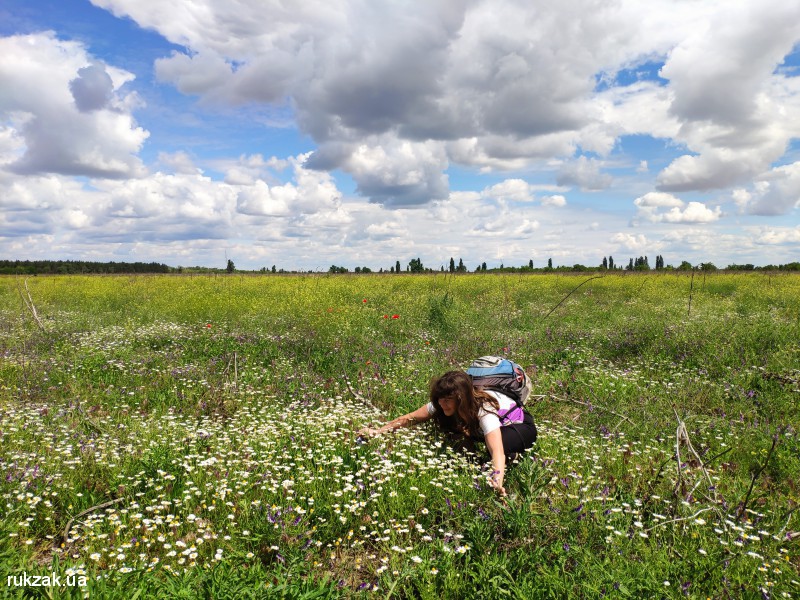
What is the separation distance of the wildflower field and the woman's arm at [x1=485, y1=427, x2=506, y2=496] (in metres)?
0.15

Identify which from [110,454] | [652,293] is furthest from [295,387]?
[652,293]

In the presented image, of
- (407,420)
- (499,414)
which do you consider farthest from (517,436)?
(407,420)

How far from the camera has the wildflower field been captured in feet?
9.61

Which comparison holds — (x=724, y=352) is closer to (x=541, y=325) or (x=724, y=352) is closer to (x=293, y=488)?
(x=541, y=325)

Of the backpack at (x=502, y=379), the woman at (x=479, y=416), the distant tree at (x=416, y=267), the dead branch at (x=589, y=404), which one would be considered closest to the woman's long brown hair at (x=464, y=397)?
the woman at (x=479, y=416)

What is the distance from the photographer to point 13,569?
8.86ft

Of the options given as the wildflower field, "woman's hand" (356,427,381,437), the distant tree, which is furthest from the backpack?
the distant tree

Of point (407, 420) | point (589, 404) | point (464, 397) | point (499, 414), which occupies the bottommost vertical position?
point (589, 404)

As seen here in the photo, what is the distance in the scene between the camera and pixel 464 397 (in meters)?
4.59

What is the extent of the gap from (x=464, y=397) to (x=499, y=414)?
1.72 ft

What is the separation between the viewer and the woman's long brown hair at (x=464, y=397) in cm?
459

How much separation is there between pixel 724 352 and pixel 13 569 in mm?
9841

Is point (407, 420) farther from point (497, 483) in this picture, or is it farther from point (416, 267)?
point (416, 267)

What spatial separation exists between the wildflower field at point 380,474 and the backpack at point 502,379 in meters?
0.58
